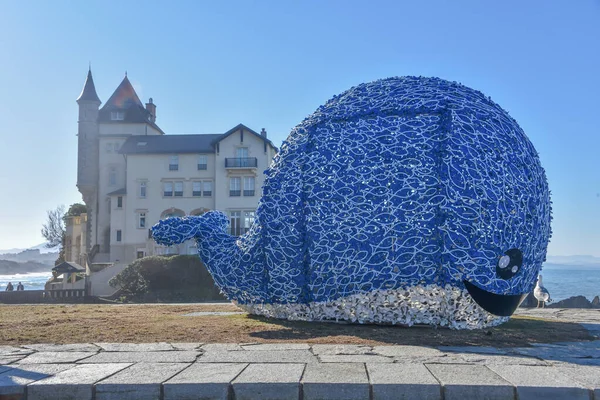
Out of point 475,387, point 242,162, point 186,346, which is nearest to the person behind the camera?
point 475,387

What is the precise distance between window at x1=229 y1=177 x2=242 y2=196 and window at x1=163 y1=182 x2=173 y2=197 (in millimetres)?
4589

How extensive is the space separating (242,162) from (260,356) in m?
37.7

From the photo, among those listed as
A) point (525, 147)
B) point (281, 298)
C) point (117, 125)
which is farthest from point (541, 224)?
point (117, 125)

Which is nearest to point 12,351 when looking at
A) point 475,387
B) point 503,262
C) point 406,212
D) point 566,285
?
point 406,212

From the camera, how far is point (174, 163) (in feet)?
149

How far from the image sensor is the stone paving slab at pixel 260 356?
22.1 feet

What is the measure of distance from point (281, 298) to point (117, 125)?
4411 centimetres

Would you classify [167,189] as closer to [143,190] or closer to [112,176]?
[143,190]

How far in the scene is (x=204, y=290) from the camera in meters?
28.4

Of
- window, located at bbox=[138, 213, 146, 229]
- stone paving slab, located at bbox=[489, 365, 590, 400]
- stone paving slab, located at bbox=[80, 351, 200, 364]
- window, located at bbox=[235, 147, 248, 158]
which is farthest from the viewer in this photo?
window, located at bbox=[138, 213, 146, 229]

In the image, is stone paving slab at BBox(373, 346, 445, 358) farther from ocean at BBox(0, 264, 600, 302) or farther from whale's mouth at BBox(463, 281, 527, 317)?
ocean at BBox(0, 264, 600, 302)

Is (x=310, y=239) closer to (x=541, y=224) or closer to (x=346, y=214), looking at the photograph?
(x=346, y=214)

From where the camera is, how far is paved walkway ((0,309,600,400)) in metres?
5.63

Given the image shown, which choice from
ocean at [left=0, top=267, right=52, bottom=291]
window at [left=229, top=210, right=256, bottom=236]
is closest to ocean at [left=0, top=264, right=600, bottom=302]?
ocean at [left=0, top=267, right=52, bottom=291]
